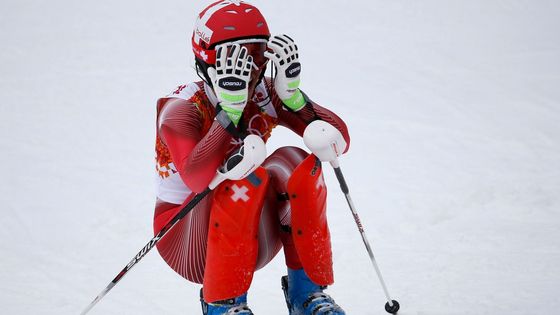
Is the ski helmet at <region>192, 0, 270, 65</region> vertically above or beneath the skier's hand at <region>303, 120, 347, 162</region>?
above

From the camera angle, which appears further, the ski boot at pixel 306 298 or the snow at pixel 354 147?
the snow at pixel 354 147

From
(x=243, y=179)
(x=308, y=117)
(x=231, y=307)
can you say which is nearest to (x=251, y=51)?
(x=308, y=117)

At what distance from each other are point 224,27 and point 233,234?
2.90ft

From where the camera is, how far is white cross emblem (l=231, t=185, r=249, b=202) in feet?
10.5

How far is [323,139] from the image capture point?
3.23 m

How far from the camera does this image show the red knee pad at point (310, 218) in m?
3.28

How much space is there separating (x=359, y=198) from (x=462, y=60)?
9.97 ft

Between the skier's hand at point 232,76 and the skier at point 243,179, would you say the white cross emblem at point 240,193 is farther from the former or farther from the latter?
the skier's hand at point 232,76

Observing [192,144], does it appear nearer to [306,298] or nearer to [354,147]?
Result: [306,298]

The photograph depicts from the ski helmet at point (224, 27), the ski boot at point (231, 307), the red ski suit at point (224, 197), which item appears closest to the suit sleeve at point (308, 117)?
the red ski suit at point (224, 197)

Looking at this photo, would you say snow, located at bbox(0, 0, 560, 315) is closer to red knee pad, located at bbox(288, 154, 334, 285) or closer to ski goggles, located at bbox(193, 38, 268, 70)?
red knee pad, located at bbox(288, 154, 334, 285)

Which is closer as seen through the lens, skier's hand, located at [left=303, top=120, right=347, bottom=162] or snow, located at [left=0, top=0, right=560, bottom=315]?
skier's hand, located at [left=303, top=120, right=347, bottom=162]


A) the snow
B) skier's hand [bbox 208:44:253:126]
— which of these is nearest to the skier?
skier's hand [bbox 208:44:253:126]

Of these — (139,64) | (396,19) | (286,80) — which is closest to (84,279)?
(286,80)
